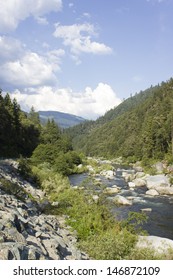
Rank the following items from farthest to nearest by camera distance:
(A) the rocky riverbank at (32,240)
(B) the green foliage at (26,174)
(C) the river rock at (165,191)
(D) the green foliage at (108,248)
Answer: (C) the river rock at (165,191) < (B) the green foliage at (26,174) < (D) the green foliage at (108,248) < (A) the rocky riverbank at (32,240)

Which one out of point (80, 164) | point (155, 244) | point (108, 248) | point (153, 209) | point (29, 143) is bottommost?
point (153, 209)

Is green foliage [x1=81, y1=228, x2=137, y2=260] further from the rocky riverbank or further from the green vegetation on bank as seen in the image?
the rocky riverbank

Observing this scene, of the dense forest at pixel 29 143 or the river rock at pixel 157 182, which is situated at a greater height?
the dense forest at pixel 29 143

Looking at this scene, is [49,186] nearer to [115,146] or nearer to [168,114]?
[168,114]

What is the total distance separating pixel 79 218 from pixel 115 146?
13015cm

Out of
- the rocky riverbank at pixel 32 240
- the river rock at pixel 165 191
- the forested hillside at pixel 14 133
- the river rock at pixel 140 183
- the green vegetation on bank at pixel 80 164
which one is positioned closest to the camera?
the rocky riverbank at pixel 32 240

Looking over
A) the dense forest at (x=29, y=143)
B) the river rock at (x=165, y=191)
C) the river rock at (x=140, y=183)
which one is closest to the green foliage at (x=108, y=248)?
the river rock at (x=165, y=191)

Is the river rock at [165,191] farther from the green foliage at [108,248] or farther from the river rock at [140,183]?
the green foliage at [108,248]

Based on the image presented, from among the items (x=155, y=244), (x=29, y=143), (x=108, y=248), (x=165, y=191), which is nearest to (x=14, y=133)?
(x=29, y=143)

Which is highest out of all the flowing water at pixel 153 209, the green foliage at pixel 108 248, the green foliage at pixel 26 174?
the green foliage at pixel 26 174

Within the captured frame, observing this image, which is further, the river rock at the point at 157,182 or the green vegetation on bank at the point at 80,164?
the river rock at the point at 157,182

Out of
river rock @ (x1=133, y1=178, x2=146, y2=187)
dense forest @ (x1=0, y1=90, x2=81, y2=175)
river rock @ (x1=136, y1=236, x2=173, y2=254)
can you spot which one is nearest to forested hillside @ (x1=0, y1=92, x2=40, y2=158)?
dense forest @ (x1=0, y1=90, x2=81, y2=175)

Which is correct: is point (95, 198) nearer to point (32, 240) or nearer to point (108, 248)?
point (108, 248)
